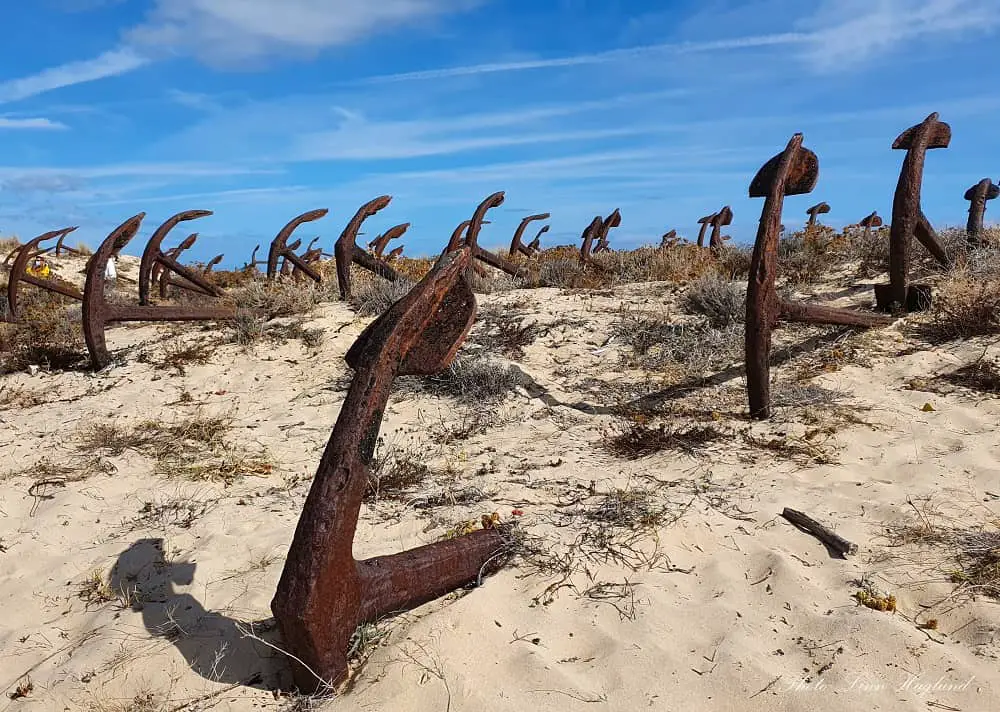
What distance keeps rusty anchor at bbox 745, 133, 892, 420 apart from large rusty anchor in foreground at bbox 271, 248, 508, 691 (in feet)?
7.96

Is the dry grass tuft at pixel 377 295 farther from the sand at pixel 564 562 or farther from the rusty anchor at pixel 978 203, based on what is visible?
the rusty anchor at pixel 978 203

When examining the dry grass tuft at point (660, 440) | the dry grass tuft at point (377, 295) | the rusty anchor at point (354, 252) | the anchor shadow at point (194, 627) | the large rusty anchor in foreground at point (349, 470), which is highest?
the rusty anchor at point (354, 252)

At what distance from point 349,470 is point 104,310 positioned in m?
5.21

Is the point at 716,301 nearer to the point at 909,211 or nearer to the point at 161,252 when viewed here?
the point at 909,211

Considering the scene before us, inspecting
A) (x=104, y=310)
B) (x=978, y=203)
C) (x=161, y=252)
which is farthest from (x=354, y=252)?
(x=978, y=203)

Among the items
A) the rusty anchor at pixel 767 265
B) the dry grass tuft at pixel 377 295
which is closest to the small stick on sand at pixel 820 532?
the rusty anchor at pixel 767 265

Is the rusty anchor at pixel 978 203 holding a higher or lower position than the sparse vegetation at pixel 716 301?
higher

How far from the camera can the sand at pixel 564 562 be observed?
6.98ft

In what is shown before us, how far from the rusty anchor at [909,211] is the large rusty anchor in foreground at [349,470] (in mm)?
4237

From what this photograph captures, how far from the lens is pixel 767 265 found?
3938mm

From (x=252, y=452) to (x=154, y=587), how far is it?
156 cm

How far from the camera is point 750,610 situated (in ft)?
7.84

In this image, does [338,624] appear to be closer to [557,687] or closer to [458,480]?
[557,687]

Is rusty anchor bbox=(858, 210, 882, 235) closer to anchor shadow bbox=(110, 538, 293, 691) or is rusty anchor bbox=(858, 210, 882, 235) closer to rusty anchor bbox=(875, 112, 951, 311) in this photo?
rusty anchor bbox=(875, 112, 951, 311)
